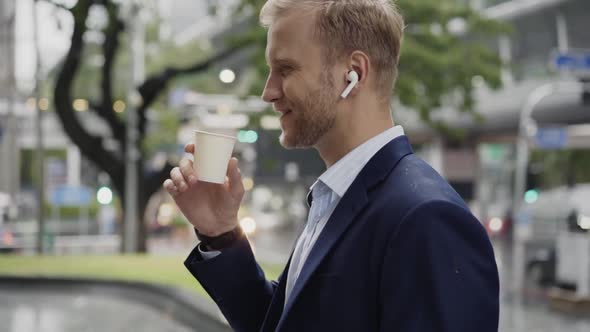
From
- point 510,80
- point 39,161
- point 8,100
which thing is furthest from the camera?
point 510,80

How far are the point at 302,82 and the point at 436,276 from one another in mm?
493

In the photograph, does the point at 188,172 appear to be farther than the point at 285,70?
Yes

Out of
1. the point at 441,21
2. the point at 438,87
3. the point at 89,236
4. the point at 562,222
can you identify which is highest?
the point at 441,21

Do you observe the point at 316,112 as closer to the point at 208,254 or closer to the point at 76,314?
the point at 208,254

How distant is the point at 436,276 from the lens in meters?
1.52

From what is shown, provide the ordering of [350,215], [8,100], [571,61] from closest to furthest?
[350,215] < [571,61] < [8,100]

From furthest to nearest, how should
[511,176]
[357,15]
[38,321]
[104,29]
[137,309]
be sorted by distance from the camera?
[511,176], [104,29], [137,309], [38,321], [357,15]

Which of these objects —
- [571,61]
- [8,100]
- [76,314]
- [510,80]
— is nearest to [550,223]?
[571,61]

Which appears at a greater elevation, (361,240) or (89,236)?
(361,240)

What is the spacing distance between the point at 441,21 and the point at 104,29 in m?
6.17

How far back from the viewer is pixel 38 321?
33.7 feet

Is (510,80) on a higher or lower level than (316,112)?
lower

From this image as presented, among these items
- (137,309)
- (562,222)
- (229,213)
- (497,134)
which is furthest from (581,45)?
(229,213)

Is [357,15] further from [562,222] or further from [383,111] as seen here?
[562,222]
